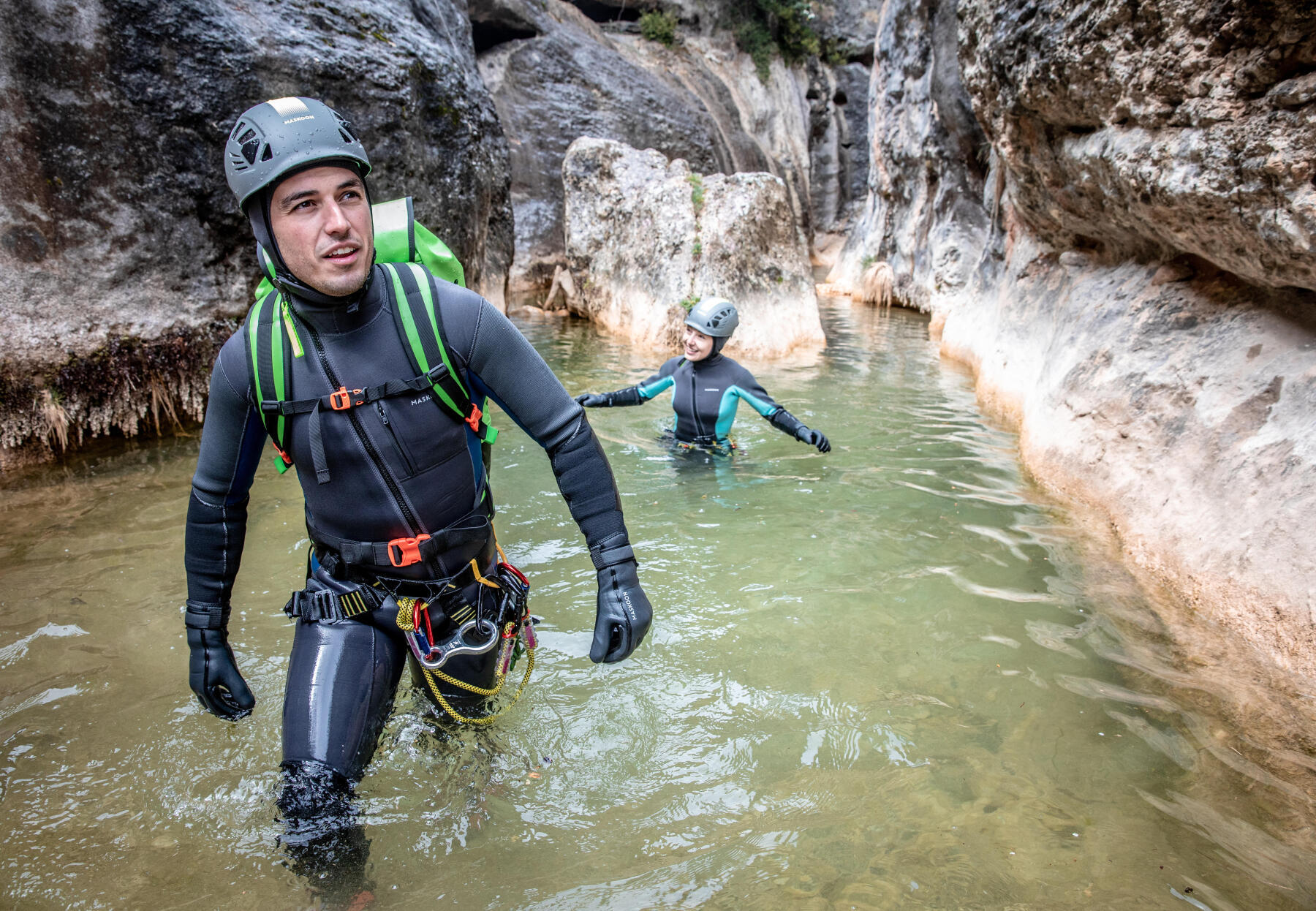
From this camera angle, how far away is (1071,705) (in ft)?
9.87

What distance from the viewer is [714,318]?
5836 millimetres

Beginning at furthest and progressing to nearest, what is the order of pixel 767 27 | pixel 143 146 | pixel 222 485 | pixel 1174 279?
pixel 767 27, pixel 143 146, pixel 1174 279, pixel 222 485

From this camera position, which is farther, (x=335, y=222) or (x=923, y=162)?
(x=923, y=162)

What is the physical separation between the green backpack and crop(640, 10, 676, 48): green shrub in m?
27.5

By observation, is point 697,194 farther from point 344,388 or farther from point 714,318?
point 344,388

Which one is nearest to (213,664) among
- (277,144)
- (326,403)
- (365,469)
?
(365,469)

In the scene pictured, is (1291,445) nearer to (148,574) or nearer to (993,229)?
(148,574)

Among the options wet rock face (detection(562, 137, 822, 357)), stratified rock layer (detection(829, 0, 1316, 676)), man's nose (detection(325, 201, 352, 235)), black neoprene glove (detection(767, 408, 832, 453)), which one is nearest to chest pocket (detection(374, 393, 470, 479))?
man's nose (detection(325, 201, 352, 235))

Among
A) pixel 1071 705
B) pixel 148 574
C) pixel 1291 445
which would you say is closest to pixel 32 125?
pixel 148 574

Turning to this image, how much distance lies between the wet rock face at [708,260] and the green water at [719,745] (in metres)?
6.64

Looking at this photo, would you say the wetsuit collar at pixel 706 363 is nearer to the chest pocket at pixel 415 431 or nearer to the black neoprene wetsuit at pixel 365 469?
the black neoprene wetsuit at pixel 365 469

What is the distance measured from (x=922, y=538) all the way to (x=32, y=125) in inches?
274

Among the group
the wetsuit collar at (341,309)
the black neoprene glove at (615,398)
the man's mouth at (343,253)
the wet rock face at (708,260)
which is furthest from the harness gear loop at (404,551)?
the wet rock face at (708,260)

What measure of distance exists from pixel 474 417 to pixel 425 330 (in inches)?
11.3
